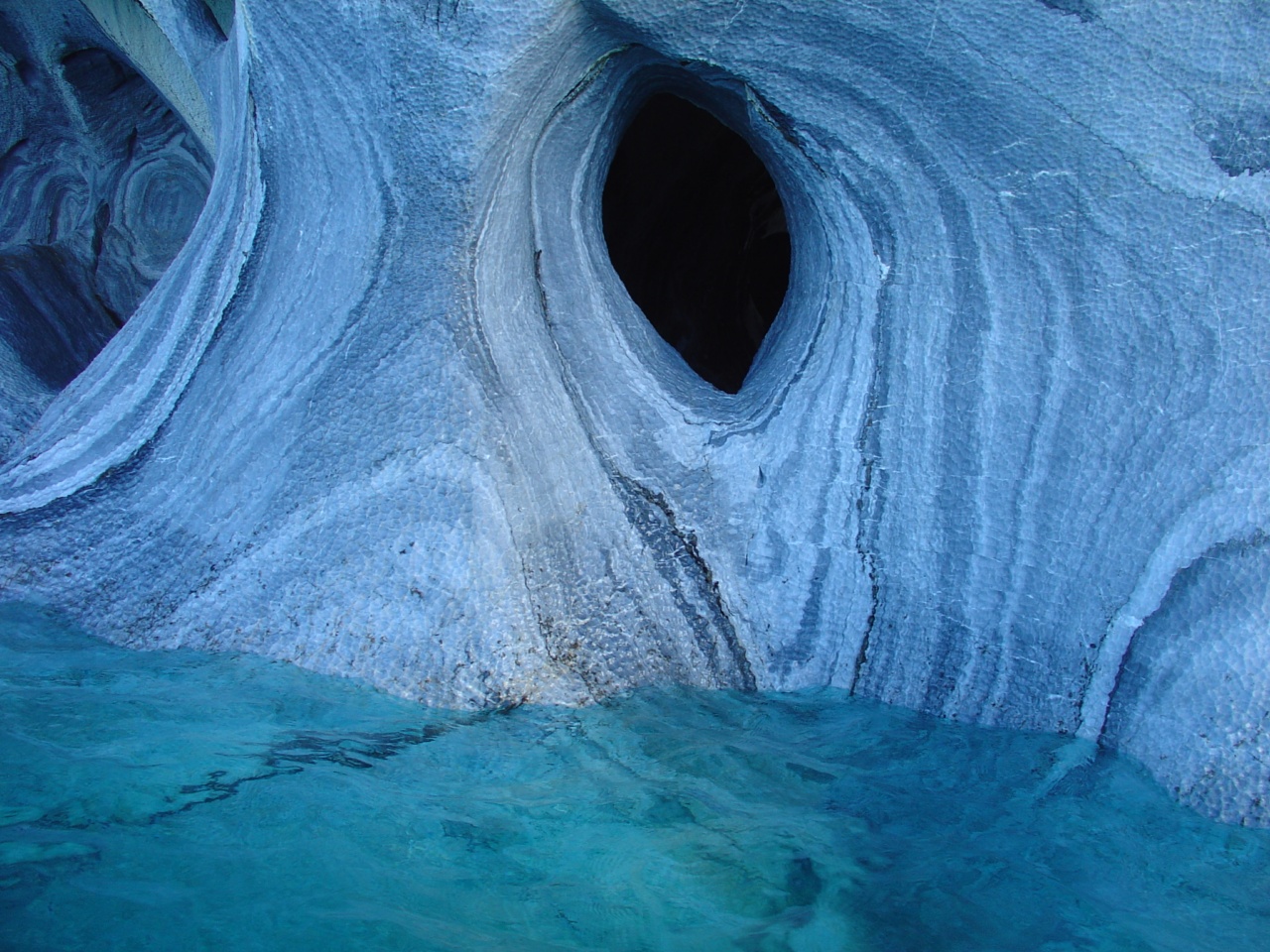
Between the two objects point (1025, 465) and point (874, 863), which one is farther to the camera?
point (1025, 465)

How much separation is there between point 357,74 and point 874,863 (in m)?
1.27

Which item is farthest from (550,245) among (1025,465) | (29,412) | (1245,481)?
(29,412)

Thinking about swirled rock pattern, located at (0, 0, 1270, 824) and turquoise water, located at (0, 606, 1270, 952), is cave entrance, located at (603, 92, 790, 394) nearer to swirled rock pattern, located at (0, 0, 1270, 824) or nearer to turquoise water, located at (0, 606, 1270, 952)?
swirled rock pattern, located at (0, 0, 1270, 824)

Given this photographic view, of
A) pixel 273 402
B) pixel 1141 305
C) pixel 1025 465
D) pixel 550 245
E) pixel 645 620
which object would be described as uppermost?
pixel 1141 305

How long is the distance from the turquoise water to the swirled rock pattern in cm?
11

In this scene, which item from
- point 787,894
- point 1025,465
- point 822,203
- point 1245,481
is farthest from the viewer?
point 822,203

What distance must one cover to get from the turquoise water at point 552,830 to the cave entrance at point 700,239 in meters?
1.35

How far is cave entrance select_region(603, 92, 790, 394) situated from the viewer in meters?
2.25

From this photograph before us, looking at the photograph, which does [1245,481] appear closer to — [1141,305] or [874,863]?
[1141,305]

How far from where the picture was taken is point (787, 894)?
88 centimetres

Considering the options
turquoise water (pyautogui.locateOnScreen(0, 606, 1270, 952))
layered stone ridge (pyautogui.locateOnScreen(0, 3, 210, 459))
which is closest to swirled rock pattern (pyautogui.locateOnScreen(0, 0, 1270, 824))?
turquoise water (pyautogui.locateOnScreen(0, 606, 1270, 952))

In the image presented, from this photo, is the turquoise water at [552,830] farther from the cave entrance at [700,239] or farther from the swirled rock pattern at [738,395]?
the cave entrance at [700,239]

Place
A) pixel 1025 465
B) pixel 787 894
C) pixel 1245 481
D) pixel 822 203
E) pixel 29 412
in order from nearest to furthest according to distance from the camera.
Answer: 1. pixel 787 894
2. pixel 1245 481
3. pixel 1025 465
4. pixel 822 203
5. pixel 29 412

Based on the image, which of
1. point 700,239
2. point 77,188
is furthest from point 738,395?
point 77,188
